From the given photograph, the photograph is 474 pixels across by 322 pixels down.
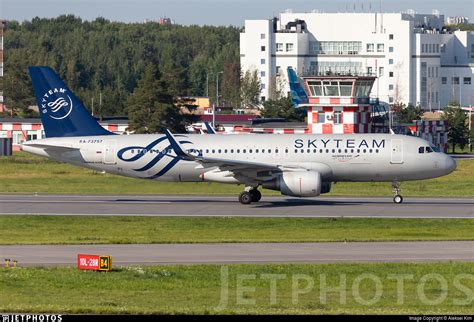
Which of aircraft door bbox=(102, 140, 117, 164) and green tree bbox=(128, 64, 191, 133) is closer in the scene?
aircraft door bbox=(102, 140, 117, 164)

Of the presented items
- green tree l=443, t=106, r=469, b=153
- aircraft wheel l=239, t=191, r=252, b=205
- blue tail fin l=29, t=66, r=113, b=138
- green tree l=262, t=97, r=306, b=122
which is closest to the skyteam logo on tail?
blue tail fin l=29, t=66, r=113, b=138

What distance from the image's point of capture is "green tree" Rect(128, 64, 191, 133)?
113m

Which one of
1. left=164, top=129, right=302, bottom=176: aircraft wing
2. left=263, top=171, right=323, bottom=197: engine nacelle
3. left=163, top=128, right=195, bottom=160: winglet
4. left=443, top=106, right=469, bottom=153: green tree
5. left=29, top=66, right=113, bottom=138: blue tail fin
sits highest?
left=29, top=66, right=113, bottom=138: blue tail fin

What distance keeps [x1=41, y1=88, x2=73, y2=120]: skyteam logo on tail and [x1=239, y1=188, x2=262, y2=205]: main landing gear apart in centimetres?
1055

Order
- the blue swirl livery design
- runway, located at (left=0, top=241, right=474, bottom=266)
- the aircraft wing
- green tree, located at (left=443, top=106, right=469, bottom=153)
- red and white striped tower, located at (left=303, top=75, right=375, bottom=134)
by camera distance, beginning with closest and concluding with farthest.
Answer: runway, located at (left=0, top=241, right=474, bottom=266) → the aircraft wing → the blue swirl livery design → red and white striped tower, located at (left=303, top=75, right=375, bottom=134) → green tree, located at (left=443, top=106, right=469, bottom=153)

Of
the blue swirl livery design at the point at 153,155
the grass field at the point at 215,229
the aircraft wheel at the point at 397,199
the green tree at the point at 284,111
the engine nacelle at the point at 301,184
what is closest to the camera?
the grass field at the point at 215,229

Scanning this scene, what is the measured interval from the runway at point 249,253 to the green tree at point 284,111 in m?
101

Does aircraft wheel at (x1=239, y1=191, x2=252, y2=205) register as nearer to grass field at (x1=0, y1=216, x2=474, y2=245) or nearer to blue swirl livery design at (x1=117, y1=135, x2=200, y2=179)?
blue swirl livery design at (x1=117, y1=135, x2=200, y2=179)

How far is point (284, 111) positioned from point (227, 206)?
9383cm

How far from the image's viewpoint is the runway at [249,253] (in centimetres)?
3497

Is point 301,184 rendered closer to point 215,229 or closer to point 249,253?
point 215,229

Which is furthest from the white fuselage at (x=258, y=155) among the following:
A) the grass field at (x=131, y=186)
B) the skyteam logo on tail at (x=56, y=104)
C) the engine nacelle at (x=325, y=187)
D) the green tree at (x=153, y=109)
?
the green tree at (x=153, y=109)

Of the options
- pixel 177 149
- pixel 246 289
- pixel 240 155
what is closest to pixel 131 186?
pixel 240 155

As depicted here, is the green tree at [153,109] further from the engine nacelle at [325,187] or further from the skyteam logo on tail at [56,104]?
the engine nacelle at [325,187]
